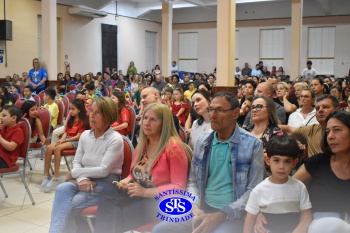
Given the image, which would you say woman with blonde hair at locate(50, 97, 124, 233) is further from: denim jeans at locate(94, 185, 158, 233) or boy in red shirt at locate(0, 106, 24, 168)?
boy in red shirt at locate(0, 106, 24, 168)

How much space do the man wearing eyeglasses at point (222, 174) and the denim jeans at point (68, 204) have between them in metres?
0.67

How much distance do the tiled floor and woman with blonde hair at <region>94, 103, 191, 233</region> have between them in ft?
3.83

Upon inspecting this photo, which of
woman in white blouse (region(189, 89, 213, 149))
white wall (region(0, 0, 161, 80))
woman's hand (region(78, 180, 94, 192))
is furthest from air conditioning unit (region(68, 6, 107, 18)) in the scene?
woman's hand (region(78, 180, 94, 192))

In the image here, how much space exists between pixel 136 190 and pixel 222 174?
20.3 inches

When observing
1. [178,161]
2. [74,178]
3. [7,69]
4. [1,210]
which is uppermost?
[7,69]

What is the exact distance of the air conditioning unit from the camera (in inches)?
580

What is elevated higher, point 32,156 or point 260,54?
point 260,54

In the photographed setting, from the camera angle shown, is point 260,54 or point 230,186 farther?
point 260,54

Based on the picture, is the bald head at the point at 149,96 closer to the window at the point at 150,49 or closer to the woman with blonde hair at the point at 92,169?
the woman with blonde hair at the point at 92,169

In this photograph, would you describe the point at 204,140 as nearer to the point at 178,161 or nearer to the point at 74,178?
the point at 178,161

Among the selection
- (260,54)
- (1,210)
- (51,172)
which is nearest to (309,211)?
(1,210)

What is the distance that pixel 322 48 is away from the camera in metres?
17.4

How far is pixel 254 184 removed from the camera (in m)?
1.98

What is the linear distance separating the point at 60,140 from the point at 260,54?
15.5m
